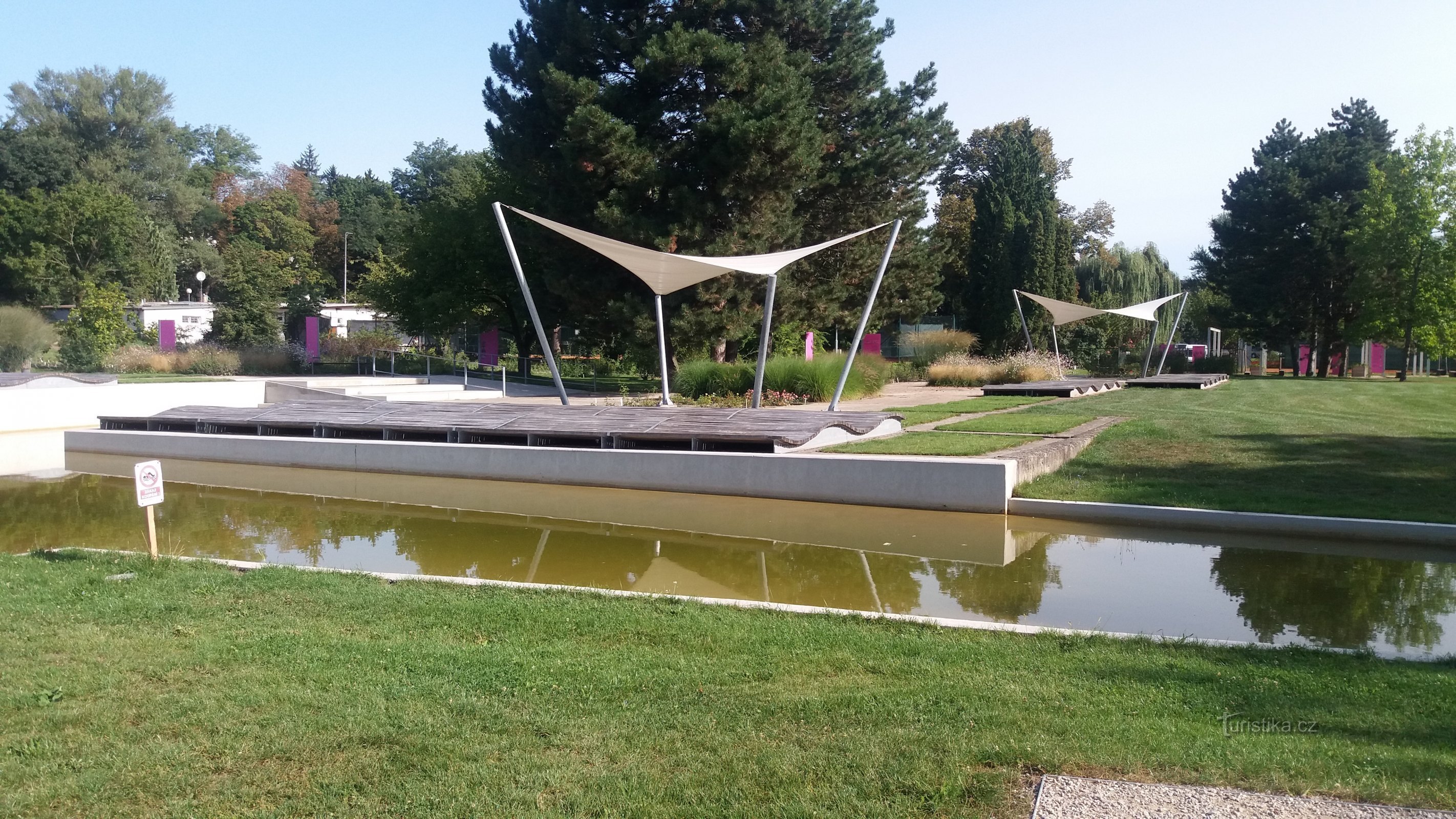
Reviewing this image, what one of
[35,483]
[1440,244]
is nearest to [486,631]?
[35,483]

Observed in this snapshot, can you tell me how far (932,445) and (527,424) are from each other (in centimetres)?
606

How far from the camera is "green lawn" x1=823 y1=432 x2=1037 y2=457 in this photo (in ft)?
40.7

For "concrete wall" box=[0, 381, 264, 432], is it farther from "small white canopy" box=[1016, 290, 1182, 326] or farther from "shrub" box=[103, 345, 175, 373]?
"small white canopy" box=[1016, 290, 1182, 326]

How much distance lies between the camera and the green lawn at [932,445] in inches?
488

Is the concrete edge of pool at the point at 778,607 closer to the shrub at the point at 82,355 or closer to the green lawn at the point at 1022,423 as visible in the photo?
the green lawn at the point at 1022,423

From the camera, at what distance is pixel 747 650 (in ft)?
17.3

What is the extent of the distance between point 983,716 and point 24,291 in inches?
2264

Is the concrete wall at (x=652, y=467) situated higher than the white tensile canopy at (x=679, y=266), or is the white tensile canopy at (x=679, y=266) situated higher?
the white tensile canopy at (x=679, y=266)

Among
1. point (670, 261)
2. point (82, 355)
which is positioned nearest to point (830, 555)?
point (670, 261)

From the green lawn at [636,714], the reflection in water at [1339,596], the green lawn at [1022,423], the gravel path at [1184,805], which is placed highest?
the green lawn at [1022,423]

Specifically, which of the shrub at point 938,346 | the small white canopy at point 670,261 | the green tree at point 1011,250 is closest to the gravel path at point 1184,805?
the small white canopy at point 670,261

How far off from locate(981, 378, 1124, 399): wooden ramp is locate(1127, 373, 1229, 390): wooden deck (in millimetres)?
1947

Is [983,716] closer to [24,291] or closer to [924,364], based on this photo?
[924,364]

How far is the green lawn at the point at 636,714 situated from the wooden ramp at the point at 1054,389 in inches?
756
